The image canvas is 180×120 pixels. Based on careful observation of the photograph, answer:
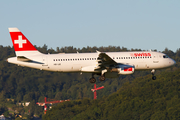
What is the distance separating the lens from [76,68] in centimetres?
6012

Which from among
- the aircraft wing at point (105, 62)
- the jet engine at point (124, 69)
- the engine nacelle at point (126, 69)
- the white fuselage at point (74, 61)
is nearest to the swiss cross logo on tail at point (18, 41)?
the white fuselage at point (74, 61)

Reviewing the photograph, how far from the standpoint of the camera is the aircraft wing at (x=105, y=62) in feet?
188

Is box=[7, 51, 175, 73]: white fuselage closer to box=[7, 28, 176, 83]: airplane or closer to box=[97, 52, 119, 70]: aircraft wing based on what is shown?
box=[7, 28, 176, 83]: airplane

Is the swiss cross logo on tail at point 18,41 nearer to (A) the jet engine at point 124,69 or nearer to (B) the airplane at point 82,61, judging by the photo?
(B) the airplane at point 82,61

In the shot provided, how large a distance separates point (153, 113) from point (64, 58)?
110m

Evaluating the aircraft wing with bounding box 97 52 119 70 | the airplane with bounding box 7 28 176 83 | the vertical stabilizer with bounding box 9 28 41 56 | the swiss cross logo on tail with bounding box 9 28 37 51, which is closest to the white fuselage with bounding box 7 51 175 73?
the airplane with bounding box 7 28 176 83

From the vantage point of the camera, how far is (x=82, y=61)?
6006 cm

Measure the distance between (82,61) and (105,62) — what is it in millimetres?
4129

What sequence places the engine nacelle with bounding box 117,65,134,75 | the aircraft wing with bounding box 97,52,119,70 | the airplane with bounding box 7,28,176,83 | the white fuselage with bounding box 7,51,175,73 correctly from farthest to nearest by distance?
the white fuselage with bounding box 7,51,175,73 < the airplane with bounding box 7,28,176,83 < the engine nacelle with bounding box 117,65,134,75 < the aircraft wing with bounding box 97,52,119,70

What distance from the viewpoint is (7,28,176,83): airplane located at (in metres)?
59.7

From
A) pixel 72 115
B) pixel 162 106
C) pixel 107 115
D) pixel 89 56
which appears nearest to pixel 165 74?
pixel 162 106

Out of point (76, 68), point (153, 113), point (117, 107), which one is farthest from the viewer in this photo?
point (117, 107)

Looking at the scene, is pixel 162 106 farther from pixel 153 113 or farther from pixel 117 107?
pixel 117 107

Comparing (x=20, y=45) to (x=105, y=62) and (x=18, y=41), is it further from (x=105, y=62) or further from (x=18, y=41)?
(x=105, y=62)
